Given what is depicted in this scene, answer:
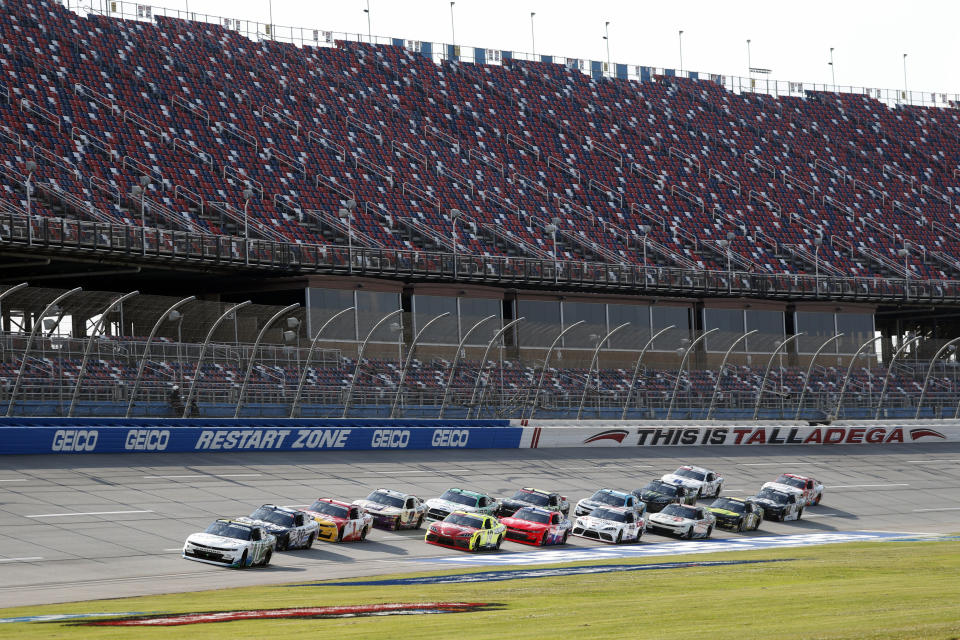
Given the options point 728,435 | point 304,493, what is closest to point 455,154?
point 728,435

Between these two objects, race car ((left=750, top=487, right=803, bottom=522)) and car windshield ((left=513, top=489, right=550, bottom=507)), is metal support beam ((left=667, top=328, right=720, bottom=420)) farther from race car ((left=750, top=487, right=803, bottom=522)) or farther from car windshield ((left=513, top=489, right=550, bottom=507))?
car windshield ((left=513, top=489, right=550, bottom=507))

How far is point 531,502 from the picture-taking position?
128 ft

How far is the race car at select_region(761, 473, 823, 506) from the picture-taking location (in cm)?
4491

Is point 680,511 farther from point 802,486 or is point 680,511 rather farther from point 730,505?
point 802,486

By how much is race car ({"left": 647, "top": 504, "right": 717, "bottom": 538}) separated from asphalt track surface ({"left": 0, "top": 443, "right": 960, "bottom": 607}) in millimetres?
381

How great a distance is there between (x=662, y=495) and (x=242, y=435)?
1362cm

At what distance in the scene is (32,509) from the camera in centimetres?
Result: 3303

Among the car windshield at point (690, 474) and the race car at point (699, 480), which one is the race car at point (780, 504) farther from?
the car windshield at point (690, 474)

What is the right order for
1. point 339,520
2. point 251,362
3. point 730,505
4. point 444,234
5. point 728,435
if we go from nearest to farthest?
1. point 339,520
2. point 730,505
3. point 251,362
4. point 728,435
5. point 444,234

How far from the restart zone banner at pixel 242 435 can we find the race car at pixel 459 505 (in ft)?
29.3

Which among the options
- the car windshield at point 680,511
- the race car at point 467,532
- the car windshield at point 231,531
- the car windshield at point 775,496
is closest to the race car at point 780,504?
the car windshield at point 775,496

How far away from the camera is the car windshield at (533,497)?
38.8 meters


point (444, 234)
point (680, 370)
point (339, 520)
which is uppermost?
point (444, 234)

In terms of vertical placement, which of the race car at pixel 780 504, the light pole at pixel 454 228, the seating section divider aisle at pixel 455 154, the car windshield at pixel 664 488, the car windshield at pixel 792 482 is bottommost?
the race car at pixel 780 504
